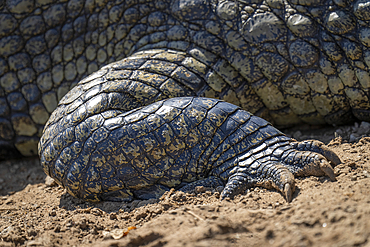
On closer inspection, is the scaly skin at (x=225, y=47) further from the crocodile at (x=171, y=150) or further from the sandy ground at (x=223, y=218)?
the sandy ground at (x=223, y=218)

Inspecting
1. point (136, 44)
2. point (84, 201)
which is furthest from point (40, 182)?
point (136, 44)

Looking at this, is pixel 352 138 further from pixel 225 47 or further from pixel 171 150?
pixel 171 150

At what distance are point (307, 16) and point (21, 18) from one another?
126 inches

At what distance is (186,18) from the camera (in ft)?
11.0

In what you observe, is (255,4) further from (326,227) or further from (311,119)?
(326,227)

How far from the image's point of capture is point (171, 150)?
8.16ft

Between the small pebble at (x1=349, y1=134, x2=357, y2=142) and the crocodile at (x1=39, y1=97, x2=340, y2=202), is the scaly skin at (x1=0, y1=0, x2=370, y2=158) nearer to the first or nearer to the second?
the small pebble at (x1=349, y1=134, x2=357, y2=142)

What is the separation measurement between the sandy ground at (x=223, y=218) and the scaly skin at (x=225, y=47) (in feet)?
1.74

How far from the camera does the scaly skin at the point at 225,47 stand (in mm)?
2930

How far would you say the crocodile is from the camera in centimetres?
244

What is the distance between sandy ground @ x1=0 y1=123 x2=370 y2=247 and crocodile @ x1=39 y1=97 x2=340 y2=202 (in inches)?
5.4

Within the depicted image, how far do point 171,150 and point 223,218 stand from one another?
Result: 0.81 metres

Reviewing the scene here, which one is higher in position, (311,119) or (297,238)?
(311,119)

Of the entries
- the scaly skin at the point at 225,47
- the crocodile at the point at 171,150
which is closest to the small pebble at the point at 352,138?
the scaly skin at the point at 225,47
